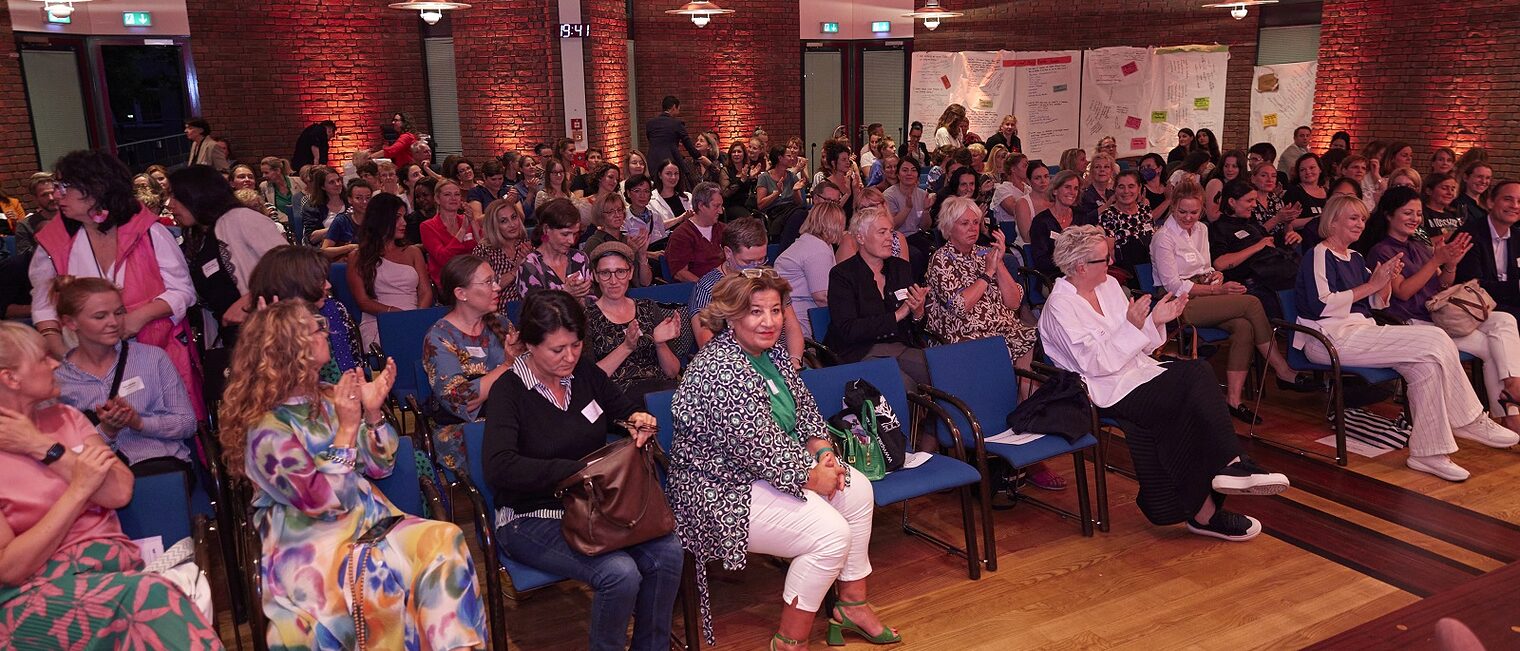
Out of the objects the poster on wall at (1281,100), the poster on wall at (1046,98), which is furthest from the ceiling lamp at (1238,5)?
the poster on wall at (1046,98)

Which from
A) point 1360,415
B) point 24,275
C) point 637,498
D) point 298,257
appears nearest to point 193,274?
point 298,257

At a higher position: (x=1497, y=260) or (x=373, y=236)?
(x=373, y=236)

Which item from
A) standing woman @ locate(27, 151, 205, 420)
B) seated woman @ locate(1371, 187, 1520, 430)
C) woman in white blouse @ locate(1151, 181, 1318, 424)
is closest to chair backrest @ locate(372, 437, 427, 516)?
standing woman @ locate(27, 151, 205, 420)

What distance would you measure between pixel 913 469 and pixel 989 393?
740mm

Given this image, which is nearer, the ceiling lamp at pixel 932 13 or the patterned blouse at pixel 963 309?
the patterned blouse at pixel 963 309

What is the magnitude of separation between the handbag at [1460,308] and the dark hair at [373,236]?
567cm

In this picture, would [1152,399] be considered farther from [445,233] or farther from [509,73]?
[509,73]

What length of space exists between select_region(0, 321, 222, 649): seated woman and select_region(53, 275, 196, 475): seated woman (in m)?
0.45

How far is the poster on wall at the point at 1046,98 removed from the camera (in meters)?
15.2

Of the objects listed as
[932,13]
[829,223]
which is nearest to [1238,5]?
[932,13]

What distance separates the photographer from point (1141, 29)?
15.2 m

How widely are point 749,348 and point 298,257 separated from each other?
5.56ft

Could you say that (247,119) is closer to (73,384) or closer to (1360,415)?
(73,384)

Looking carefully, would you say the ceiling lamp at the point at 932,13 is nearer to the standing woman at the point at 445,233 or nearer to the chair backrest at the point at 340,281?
the standing woman at the point at 445,233
